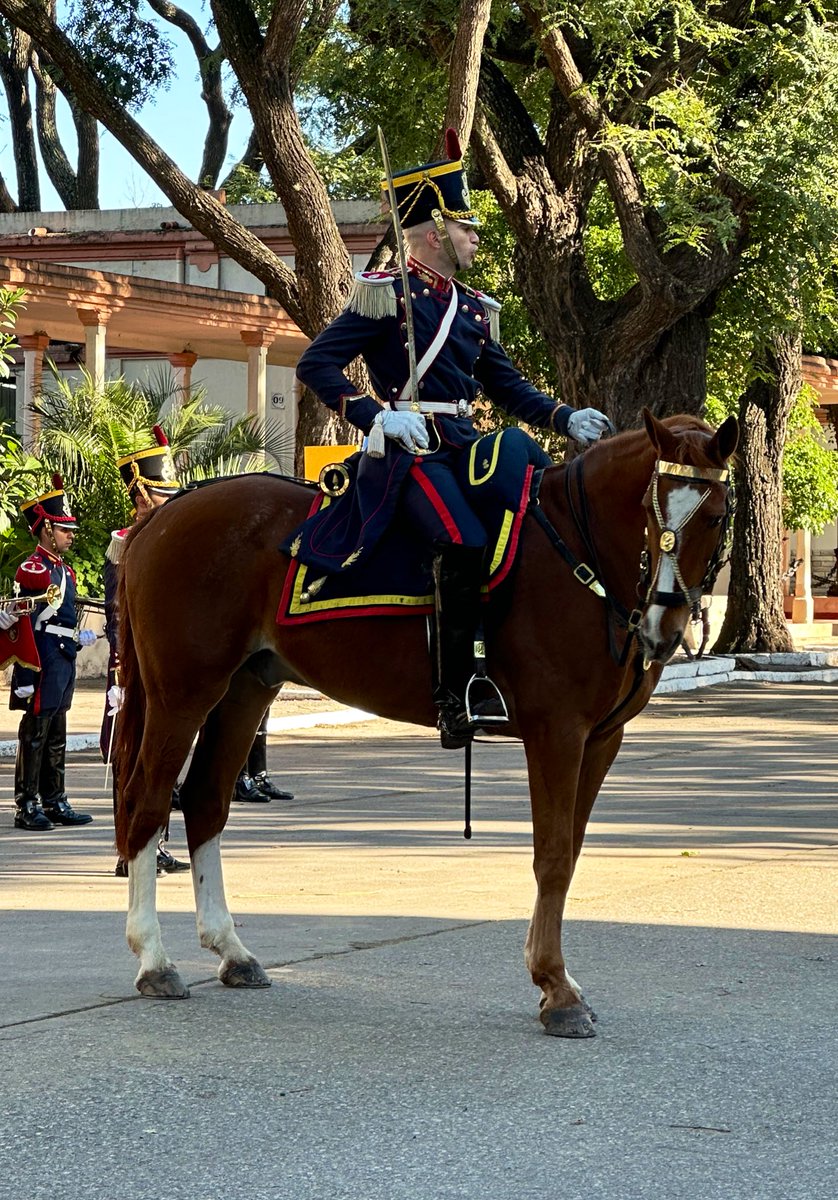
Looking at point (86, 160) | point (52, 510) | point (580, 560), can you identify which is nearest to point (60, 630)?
point (52, 510)

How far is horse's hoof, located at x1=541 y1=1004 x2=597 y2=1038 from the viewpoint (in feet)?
18.3

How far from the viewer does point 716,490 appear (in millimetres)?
5648

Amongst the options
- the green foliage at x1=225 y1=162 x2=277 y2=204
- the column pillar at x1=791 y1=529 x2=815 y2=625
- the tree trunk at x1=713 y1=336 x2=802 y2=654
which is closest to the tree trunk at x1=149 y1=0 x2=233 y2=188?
the green foliage at x1=225 y1=162 x2=277 y2=204

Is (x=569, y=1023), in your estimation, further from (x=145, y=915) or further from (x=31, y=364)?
(x=31, y=364)

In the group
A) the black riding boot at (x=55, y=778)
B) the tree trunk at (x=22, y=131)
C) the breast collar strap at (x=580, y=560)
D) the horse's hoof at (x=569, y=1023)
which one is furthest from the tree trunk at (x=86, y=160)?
the horse's hoof at (x=569, y=1023)

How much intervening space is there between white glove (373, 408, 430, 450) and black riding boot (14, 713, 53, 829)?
5.89 meters

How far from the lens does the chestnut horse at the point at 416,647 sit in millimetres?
5672

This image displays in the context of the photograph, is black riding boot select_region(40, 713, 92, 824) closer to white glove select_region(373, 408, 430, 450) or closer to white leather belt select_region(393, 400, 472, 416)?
white leather belt select_region(393, 400, 472, 416)

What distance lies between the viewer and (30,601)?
37.8 feet

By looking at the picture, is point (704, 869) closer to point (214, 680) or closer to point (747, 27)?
point (214, 680)

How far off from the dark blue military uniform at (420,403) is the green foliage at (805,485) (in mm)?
25157

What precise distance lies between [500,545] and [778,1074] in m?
1.91

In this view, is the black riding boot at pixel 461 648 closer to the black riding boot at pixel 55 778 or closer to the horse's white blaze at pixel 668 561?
the horse's white blaze at pixel 668 561

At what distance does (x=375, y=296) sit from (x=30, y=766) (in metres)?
5.78
